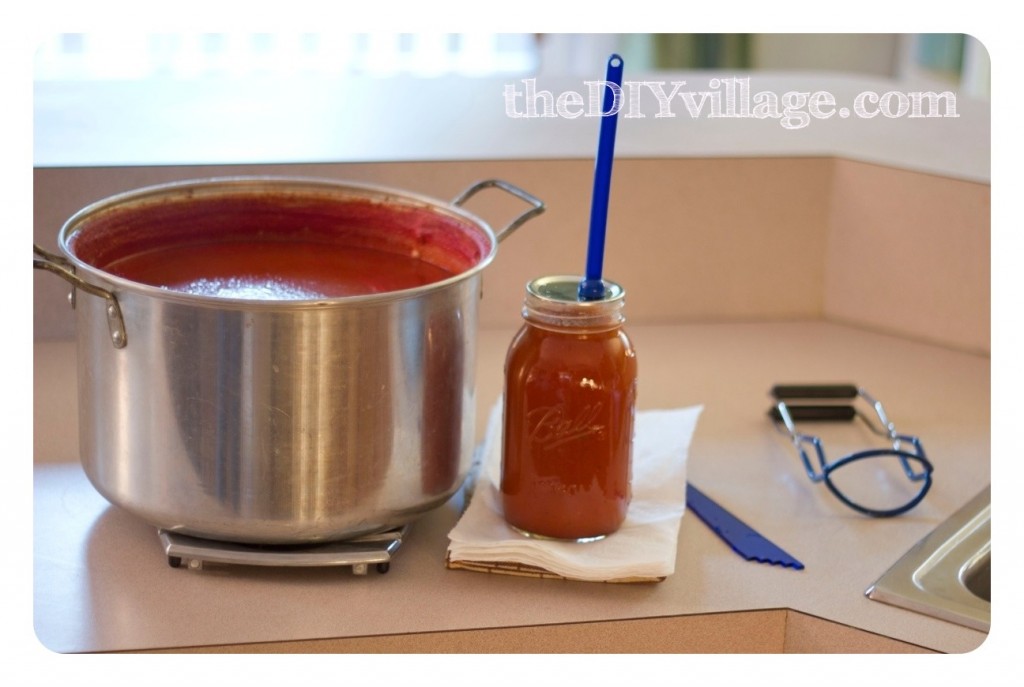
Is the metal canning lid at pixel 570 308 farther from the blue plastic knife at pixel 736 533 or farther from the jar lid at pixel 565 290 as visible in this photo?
the blue plastic knife at pixel 736 533

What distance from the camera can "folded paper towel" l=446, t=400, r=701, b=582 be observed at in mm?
814

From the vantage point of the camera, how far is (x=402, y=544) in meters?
0.87

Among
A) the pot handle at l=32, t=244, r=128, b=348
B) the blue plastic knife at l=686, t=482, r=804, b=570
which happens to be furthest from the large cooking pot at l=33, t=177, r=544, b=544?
the blue plastic knife at l=686, t=482, r=804, b=570

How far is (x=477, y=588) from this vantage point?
818mm

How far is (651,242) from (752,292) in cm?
14

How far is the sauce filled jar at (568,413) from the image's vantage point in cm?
80

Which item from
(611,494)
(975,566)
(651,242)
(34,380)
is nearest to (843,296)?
(651,242)

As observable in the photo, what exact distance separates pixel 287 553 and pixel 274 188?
0.31 metres

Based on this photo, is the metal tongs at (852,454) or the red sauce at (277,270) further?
the metal tongs at (852,454)

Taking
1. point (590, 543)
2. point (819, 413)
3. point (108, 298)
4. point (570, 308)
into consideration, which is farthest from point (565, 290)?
point (819, 413)

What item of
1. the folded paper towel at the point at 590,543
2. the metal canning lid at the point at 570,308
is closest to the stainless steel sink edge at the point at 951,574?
the folded paper towel at the point at 590,543

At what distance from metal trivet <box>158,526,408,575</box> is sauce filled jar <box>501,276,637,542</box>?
10cm

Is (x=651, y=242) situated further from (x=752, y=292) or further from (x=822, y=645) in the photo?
(x=822, y=645)

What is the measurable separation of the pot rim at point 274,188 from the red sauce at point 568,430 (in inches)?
3.2
